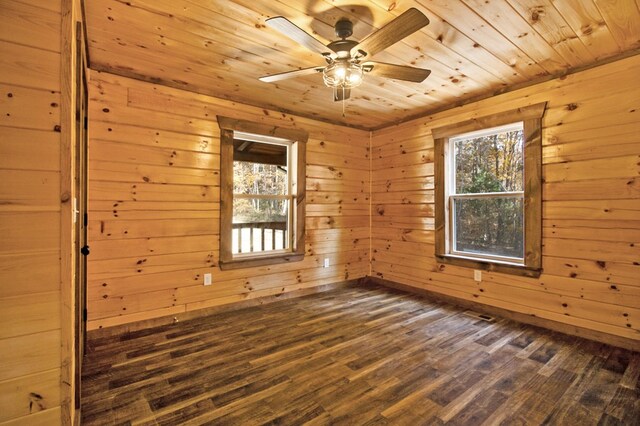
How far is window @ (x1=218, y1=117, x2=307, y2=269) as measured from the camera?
3.42 meters

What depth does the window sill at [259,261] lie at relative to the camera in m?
3.42

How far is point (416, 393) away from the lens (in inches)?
75.6

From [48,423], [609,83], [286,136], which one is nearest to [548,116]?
[609,83]

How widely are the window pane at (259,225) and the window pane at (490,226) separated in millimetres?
2173

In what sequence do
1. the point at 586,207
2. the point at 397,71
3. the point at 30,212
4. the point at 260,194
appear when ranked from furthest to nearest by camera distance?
the point at 260,194
the point at 586,207
the point at 397,71
the point at 30,212

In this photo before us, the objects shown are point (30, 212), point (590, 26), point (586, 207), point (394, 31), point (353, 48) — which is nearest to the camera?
point (30, 212)

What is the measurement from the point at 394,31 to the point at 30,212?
1.91 metres

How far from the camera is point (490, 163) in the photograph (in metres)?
3.47

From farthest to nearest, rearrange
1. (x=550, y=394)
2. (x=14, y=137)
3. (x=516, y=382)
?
(x=516, y=382), (x=550, y=394), (x=14, y=137)

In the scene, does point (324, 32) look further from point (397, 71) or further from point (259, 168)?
point (259, 168)

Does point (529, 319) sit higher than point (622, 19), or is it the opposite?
point (622, 19)

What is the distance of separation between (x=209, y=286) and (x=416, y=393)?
2.30m

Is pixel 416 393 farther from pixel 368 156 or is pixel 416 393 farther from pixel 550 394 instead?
pixel 368 156

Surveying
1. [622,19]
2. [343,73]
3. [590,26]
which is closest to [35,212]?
[343,73]
